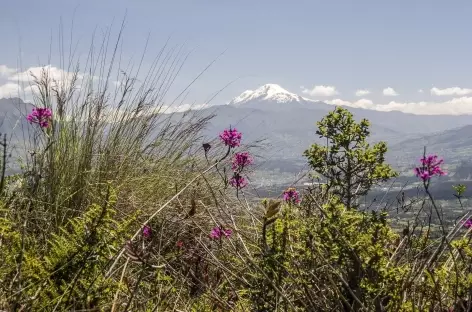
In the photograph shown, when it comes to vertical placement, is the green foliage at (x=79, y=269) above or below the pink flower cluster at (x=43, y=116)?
below

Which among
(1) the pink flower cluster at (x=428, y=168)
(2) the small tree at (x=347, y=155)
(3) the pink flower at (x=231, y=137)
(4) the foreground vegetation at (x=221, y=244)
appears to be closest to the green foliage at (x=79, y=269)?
(4) the foreground vegetation at (x=221, y=244)

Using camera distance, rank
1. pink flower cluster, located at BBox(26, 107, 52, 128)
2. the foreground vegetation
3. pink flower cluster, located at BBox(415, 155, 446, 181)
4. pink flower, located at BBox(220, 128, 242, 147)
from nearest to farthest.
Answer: the foreground vegetation
pink flower cluster, located at BBox(415, 155, 446, 181)
pink flower cluster, located at BBox(26, 107, 52, 128)
pink flower, located at BBox(220, 128, 242, 147)

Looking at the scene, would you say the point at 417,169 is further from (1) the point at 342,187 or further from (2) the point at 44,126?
(2) the point at 44,126

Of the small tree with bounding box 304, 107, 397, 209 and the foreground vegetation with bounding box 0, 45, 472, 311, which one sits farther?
the small tree with bounding box 304, 107, 397, 209

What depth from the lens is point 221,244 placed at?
8.50 feet

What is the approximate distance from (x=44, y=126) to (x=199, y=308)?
94.9 inches

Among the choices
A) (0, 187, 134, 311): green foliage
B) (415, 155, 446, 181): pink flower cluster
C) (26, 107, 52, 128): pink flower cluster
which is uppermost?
(26, 107, 52, 128): pink flower cluster

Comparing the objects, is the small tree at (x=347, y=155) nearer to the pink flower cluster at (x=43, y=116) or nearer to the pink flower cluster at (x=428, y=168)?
the pink flower cluster at (x=428, y=168)

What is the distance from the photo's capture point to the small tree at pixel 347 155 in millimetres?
2008

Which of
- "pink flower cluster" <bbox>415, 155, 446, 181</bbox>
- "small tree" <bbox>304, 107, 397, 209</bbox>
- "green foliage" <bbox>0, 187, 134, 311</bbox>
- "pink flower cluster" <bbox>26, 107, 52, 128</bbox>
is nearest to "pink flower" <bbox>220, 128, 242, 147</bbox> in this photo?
"pink flower cluster" <bbox>26, 107, 52, 128</bbox>

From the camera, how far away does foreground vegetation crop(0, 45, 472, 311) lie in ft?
5.06

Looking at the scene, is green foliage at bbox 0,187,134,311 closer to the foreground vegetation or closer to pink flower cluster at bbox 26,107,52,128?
the foreground vegetation

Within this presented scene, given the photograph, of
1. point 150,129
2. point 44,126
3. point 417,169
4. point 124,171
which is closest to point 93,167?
point 124,171

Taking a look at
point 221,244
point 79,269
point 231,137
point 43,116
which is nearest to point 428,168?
point 221,244
